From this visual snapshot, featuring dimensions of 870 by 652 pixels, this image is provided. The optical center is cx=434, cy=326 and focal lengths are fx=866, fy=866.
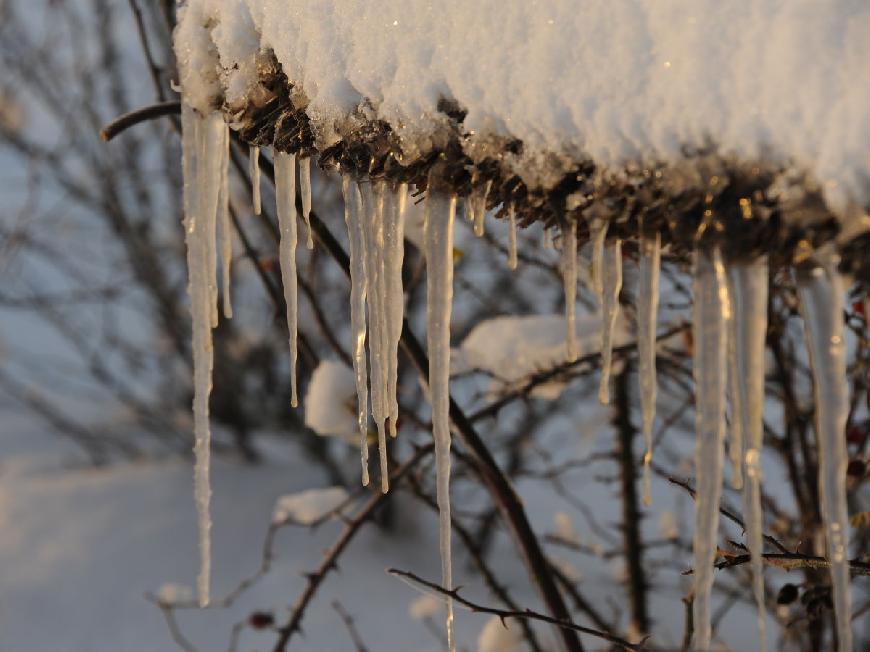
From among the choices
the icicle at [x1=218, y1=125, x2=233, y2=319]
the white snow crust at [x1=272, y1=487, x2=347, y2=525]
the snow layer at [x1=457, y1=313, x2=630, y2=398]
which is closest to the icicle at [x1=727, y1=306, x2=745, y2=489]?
the icicle at [x1=218, y1=125, x2=233, y2=319]

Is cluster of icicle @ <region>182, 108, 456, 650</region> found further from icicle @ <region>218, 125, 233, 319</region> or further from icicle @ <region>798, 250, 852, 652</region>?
icicle @ <region>798, 250, 852, 652</region>

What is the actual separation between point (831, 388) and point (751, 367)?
6 centimetres

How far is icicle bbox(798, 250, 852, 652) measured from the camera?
625 millimetres

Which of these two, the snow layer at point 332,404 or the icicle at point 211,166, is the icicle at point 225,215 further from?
the snow layer at point 332,404

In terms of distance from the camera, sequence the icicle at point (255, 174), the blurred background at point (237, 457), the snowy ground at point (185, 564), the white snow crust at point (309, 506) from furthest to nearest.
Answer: the snowy ground at point (185, 564)
the blurred background at point (237, 457)
the white snow crust at point (309, 506)
the icicle at point (255, 174)

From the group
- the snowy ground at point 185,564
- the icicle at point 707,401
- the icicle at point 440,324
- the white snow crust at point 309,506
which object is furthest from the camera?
the snowy ground at point 185,564

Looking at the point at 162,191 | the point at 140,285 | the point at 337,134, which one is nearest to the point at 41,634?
the point at 140,285

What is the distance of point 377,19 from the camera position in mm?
843

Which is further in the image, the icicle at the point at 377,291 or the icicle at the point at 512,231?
the icicle at the point at 377,291

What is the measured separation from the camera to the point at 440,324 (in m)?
0.97

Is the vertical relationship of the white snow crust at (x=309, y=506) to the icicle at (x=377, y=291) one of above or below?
below

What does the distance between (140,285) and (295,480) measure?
4.23ft

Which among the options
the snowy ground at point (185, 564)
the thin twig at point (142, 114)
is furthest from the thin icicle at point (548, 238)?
the snowy ground at point (185, 564)

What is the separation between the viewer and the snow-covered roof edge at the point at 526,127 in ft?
1.93
